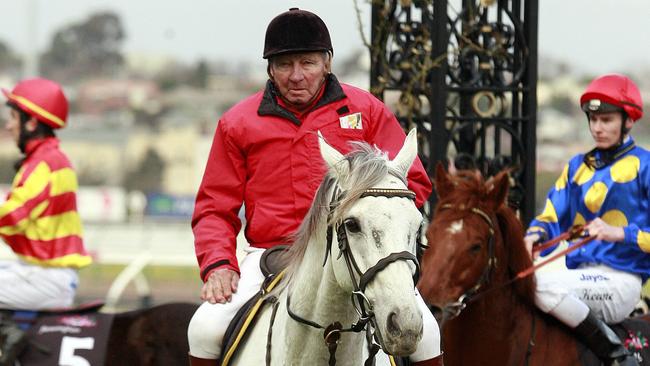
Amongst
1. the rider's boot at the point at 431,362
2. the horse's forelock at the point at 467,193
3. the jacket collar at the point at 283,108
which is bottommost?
the rider's boot at the point at 431,362

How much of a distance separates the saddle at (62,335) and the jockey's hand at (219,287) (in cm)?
274

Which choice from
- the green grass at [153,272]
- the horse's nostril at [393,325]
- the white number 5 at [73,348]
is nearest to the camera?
the horse's nostril at [393,325]

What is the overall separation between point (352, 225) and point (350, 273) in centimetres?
15

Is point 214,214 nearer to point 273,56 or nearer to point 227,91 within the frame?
point 273,56

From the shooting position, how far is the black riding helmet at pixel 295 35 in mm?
4254

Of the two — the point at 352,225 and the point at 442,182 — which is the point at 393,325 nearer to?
the point at 352,225

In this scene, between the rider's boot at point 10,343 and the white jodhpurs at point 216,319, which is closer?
the white jodhpurs at point 216,319

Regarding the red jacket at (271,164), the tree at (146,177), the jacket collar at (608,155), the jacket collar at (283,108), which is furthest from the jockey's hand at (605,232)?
the tree at (146,177)

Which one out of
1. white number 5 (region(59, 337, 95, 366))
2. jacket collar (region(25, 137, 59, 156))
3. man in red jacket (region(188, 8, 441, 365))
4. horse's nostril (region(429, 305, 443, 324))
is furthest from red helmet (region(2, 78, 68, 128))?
man in red jacket (region(188, 8, 441, 365))

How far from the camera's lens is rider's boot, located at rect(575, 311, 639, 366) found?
233 inches

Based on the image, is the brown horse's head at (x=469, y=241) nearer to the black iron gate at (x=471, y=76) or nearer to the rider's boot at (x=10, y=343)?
the black iron gate at (x=471, y=76)

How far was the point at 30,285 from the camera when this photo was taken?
6.88 metres

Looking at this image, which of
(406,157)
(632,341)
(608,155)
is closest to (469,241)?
(608,155)

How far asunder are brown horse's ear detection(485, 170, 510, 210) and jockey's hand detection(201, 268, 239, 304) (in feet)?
6.78
